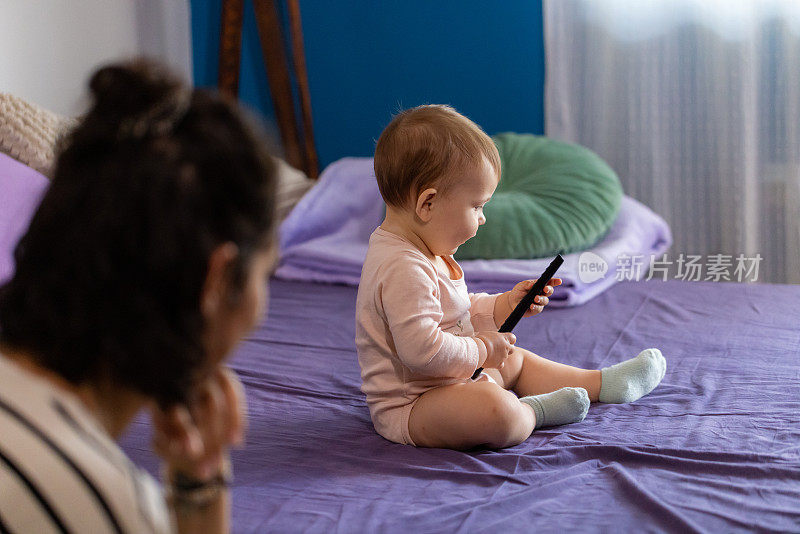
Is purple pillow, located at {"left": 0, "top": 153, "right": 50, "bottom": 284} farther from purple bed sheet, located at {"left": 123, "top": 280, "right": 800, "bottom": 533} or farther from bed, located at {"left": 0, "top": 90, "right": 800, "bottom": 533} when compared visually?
purple bed sheet, located at {"left": 123, "top": 280, "right": 800, "bottom": 533}

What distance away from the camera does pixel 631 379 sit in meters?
1.29

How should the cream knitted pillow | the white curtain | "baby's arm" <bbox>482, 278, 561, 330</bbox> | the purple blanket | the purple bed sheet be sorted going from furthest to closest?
the white curtain
the purple blanket
the cream knitted pillow
"baby's arm" <bbox>482, 278, 561, 330</bbox>
the purple bed sheet

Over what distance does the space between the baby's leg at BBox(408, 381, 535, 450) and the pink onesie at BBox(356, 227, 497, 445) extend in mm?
24

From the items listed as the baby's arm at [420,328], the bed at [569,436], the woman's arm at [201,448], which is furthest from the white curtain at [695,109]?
the woman's arm at [201,448]

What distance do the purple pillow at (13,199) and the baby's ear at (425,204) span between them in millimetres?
745

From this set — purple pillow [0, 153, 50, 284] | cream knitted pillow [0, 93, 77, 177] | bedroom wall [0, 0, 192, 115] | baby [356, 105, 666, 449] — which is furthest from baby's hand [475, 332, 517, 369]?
bedroom wall [0, 0, 192, 115]

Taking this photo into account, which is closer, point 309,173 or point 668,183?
point 668,183

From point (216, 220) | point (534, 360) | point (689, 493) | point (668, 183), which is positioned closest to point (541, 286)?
point (534, 360)

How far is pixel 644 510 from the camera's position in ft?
2.92

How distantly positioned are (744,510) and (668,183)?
1.92 m

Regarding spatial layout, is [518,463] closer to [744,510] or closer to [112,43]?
[744,510]

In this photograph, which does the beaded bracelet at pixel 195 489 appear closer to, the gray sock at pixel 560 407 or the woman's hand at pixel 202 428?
the woman's hand at pixel 202 428

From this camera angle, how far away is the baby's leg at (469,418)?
1.09 meters

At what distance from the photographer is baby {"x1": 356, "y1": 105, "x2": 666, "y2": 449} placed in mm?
1109
